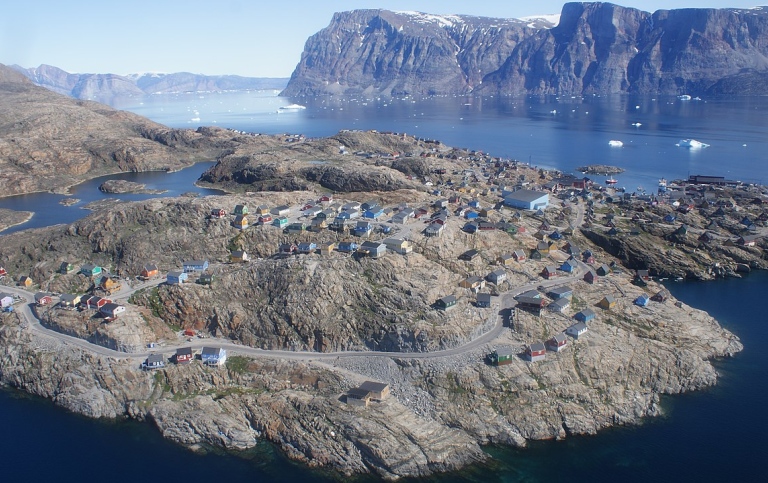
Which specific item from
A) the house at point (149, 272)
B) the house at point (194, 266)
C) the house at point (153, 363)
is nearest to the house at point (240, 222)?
the house at point (194, 266)

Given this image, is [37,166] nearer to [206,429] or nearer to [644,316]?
[206,429]

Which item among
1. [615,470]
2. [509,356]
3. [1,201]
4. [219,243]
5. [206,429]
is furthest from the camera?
[1,201]

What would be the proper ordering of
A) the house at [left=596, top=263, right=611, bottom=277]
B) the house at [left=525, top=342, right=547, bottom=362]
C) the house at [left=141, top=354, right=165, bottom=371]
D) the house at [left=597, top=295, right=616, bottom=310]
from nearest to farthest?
the house at [left=525, top=342, right=547, bottom=362], the house at [left=141, top=354, right=165, bottom=371], the house at [left=597, top=295, right=616, bottom=310], the house at [left=596, top=263, right=611, bottom=277]

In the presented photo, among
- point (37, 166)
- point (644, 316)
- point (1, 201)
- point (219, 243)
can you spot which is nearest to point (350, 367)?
point (219, 243)

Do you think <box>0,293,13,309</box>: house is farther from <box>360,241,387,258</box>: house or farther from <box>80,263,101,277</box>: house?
<box>360,241,387,258</box>: house

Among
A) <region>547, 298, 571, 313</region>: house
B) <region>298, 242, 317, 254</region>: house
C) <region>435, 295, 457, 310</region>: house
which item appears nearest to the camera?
<region>435, 295, 457, 310</region>: house

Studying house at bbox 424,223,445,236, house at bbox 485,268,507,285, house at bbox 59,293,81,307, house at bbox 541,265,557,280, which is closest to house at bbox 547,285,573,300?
house at bbox 541,265,557,280

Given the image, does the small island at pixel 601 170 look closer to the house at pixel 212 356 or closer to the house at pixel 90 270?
the house at pixel 212 356
